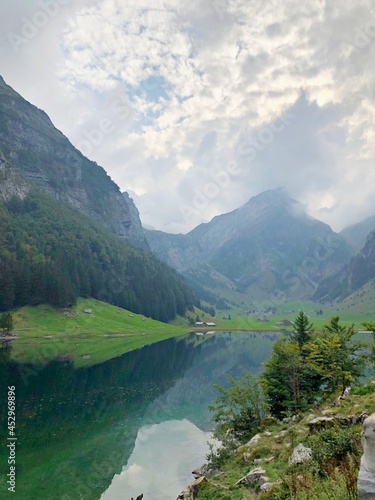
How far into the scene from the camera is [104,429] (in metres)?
39.3

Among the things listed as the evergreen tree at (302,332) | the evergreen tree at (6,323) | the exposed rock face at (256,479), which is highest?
the evergreen tree at (6,323)

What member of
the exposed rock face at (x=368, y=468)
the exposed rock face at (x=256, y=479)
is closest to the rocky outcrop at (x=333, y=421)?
the exposed rock face at (x=256, y=479)

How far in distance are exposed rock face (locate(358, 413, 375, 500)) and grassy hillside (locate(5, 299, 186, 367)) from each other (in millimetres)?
73001

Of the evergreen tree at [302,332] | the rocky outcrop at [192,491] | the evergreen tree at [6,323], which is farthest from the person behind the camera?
the evergreen tree at [6,323]

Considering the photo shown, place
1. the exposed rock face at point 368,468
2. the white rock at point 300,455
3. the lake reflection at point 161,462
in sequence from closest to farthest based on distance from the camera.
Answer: the exposed rock face at point 368,468 < the white rock at point 300,455 < the lake reflection at point 161,462

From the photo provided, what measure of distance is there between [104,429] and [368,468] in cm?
3705

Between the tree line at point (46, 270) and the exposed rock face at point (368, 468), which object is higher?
the tree line at point (46, 270)

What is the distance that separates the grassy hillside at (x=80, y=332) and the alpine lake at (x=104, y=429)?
11594 mm

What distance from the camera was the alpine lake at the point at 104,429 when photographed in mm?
26906

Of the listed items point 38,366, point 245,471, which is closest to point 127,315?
point 38,366

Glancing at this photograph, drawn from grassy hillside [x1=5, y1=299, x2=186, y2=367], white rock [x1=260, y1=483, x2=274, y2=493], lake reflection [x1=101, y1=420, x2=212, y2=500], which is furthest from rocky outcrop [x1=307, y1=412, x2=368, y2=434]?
grassy hillside [x1=5, y1=299, x2=186, y2=367]

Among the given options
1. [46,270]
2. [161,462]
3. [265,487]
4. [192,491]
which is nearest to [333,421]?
[265,487]

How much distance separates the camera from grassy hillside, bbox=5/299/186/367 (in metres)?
86.9

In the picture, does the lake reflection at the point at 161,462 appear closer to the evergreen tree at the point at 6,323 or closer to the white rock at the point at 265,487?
the white rock at the point at 265,487
